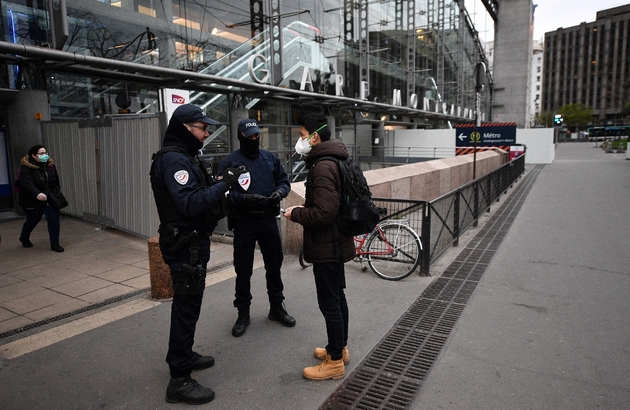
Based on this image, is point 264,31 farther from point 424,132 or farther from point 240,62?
point 424,132

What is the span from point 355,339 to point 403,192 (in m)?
5.53

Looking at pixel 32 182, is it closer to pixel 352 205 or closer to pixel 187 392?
pixel 187 392

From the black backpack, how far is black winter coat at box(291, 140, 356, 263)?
0.04 meters

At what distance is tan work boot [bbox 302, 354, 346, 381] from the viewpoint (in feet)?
11.0

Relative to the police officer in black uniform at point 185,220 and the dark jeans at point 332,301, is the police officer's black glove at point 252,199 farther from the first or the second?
the dark jeans at point 332,301

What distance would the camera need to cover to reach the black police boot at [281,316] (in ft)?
14.2

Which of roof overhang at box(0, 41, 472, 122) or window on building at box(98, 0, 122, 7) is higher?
window on building at box(98, 0, 122, 7)

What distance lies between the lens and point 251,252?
4297 mm

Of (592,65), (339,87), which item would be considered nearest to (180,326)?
(339,87)

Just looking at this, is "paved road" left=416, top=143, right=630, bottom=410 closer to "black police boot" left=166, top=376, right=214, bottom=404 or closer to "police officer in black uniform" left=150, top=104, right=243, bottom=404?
"black police boot" left=166, top=376, right=214, bottom=404

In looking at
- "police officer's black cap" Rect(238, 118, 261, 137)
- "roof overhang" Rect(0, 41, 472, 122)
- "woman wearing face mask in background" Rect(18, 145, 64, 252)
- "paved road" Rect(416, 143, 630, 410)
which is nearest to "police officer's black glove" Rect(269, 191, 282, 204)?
"police officer's black cap" Rect(238, 118, 261, 137)

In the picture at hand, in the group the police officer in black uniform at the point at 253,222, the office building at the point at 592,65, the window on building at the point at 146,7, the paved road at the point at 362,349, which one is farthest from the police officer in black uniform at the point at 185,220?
the office building at the point at 592,65

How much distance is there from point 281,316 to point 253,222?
104 cm

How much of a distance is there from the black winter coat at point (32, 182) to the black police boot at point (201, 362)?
5.02 m
